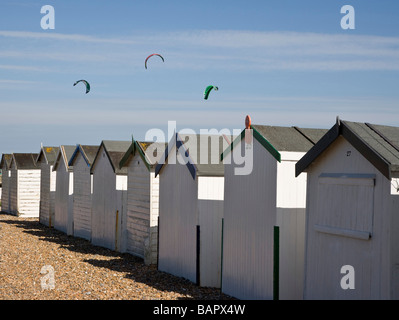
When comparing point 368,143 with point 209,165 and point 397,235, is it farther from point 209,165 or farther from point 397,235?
point 209,165

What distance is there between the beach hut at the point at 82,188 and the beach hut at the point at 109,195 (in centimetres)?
83

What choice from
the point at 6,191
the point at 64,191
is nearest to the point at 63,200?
the point at 64,191

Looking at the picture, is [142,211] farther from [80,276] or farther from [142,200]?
[80,276]

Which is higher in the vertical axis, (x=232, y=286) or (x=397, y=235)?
(x=397, y=235)

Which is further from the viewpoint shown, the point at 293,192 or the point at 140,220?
the point at 140,220

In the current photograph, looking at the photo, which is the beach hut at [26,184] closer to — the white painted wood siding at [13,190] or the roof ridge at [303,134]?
the white painted wood siding at [13,190]

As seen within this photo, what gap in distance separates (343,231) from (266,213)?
6.97 feet

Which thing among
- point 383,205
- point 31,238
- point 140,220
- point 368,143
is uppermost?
point 368,143

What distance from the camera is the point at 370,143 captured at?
8.20 meters

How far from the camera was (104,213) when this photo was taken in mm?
20297

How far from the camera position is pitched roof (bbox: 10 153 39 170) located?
108ft

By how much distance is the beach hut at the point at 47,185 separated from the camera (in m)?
27.7
